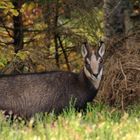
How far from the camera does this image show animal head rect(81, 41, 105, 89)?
1081cm

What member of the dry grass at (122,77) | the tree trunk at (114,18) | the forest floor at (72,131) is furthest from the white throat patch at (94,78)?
the forest floor at (72,131)

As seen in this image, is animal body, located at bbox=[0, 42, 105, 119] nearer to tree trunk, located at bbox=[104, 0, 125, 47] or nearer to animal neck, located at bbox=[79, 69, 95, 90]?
animal neck, located at bbox=[79, 69, 95, 90]

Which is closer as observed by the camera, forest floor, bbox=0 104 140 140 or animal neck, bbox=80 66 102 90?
forest floor, bbox=0 104 140 140

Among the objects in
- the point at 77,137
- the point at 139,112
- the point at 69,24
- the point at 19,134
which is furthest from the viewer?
the point at 69,24

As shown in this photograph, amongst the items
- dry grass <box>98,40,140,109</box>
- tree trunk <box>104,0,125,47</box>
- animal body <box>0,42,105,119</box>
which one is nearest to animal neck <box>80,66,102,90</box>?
animal body <box>0,42,105,119</box>

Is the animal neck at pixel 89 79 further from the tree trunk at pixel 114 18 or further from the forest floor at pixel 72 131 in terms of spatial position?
the forest floor at pixel 72 131

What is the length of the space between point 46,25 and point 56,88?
529cm

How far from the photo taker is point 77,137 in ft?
23.2

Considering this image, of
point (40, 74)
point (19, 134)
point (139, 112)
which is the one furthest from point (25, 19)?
point (19, 134)

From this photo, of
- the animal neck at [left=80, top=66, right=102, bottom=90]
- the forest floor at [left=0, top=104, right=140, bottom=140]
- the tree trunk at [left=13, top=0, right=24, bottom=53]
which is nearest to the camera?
the forest floor at [left=0, top=104, right=140, bottom=140]

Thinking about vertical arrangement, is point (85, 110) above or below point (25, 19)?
below

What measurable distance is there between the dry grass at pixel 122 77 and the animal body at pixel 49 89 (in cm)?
95

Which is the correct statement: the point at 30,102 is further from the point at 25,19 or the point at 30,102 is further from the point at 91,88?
the point at 25,19

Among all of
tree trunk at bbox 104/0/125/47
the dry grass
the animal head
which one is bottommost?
the dry grass
